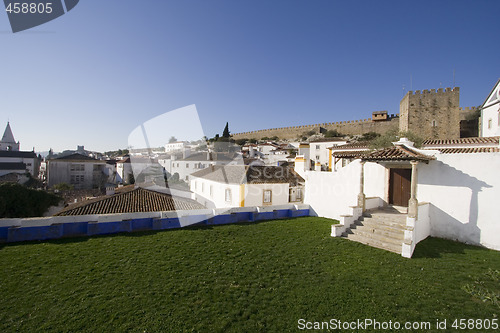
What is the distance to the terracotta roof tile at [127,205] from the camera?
13820 millimetres

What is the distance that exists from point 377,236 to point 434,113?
3603 cm

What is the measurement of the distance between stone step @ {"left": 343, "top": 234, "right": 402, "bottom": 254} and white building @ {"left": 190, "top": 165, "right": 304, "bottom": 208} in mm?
10158

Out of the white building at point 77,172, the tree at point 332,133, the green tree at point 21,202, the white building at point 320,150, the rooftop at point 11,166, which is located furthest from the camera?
the tree at point 332,133

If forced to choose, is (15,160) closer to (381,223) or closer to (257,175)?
(257,175)

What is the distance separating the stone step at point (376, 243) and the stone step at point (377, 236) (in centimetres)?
10

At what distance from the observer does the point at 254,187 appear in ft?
63.4

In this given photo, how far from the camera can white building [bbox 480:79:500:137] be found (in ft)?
69.3

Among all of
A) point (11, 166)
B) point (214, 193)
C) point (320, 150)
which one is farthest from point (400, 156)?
point (11, 166)

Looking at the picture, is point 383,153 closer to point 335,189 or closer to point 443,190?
point 443,190

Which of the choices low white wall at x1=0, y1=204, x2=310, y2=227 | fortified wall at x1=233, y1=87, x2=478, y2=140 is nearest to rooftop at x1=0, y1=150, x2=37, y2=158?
low white wall at x1=0, y1=204, x2=310, y2=227

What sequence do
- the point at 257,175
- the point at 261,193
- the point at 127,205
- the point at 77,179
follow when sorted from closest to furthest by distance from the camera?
the point at 127,205, the point at 261,193, the point at 257,175, the point at 77,179

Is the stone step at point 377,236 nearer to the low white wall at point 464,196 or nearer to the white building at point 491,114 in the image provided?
the low white wall at point 464,196

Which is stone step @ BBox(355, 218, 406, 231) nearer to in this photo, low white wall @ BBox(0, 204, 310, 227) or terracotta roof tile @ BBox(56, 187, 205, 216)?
low white wall @ BBox(0, 204, 310, 227)


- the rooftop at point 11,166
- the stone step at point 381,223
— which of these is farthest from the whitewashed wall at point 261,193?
the rooftop at point 11,166
